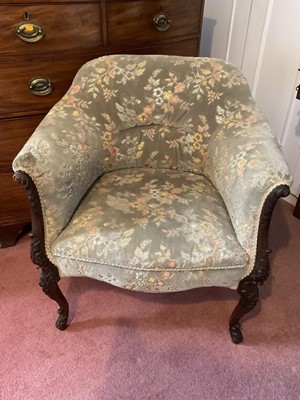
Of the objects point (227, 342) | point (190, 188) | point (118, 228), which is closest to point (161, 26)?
point (190, 188)

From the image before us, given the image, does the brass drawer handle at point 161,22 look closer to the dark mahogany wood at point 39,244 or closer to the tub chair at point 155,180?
the tub chair at point 155,180

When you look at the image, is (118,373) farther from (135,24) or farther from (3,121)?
(135,24)

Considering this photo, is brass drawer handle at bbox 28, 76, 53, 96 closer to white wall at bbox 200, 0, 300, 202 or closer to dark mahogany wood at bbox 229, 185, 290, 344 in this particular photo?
dark mahogany wood at bbox 229, 185, 290, 344

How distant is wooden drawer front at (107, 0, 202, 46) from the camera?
1.27m

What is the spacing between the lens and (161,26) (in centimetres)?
136

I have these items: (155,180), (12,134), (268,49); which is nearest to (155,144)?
(155,180)

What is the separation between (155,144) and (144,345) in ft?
2.35

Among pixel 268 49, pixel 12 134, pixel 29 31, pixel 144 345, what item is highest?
pixel 29 31

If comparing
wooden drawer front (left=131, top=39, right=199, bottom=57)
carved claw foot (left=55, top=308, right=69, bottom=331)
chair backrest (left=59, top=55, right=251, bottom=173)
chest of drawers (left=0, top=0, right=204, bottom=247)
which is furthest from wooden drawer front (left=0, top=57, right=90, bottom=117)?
carved claw foot (left=55, top=308, right=69, bottom=331)

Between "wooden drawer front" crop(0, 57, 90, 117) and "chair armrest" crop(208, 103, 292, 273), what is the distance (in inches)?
23.8

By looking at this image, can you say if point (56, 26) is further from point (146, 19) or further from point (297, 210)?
point (297, 210)

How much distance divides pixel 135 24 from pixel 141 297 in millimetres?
1037

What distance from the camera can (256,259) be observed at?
989 mm

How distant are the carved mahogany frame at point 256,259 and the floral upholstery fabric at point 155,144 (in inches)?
0.7
